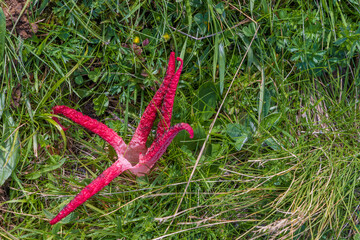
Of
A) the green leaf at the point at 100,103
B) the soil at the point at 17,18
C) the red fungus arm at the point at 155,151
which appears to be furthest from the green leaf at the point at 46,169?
the soil at the point at 17,18

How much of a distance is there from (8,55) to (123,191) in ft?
4.15

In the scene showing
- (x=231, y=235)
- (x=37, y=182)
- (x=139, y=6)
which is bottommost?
A: (x=231, y=235)

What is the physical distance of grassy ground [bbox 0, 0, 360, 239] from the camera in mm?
2666

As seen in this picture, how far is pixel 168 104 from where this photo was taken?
236 cm

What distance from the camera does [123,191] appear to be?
2.66 metres

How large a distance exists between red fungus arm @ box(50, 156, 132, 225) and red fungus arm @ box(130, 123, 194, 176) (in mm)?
94

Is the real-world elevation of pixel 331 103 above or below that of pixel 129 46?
below

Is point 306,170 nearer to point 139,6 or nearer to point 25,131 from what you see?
point 139,6

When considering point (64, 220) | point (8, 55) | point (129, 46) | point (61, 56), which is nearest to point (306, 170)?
point (129, 46)

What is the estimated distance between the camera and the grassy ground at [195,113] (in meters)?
2.67

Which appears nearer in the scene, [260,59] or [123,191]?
[123,191]

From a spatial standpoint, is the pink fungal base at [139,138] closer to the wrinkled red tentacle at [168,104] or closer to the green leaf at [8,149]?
the wrinkled red tentacle at [168,104]

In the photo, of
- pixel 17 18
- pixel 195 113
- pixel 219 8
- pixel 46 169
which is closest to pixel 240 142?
pixel 195 113

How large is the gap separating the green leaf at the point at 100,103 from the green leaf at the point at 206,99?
671 mm
